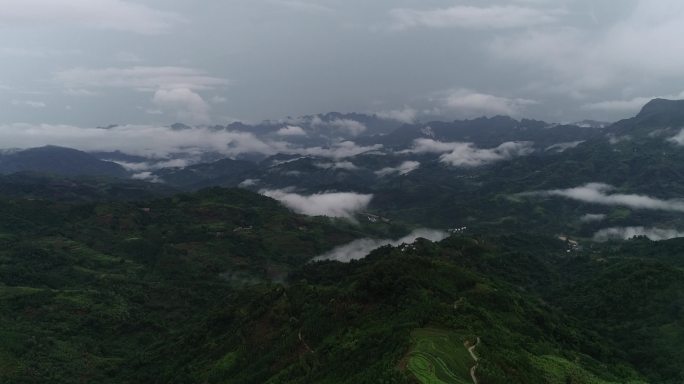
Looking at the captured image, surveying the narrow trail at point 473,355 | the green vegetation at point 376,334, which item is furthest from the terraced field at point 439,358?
the narrow trail at point 473,355

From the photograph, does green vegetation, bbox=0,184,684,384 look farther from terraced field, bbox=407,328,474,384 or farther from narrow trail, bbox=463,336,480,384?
narrow trail, bbox=463,336,480,384

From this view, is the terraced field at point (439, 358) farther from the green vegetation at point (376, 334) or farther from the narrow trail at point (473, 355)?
the narrow trail at point (473, 355)

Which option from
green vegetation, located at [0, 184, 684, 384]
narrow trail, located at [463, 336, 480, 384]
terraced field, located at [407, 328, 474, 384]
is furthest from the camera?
green vegetation, located at [0, 184, 684, 384]

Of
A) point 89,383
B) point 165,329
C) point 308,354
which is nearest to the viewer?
point 308,354

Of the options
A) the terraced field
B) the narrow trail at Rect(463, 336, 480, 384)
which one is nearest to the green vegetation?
the terraced field

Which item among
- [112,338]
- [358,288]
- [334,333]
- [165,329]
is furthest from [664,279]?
[112,338]

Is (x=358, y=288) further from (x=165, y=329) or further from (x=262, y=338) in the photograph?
(x=165, y=329)

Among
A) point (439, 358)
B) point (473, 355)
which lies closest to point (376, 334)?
point (473, 355)

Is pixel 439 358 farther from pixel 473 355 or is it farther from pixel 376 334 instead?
pixel 376 334
